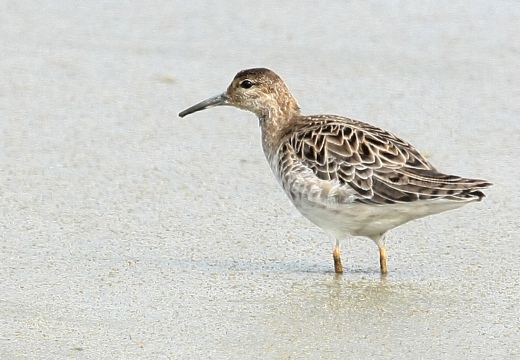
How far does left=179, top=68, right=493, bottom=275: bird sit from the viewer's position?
620 centimetres

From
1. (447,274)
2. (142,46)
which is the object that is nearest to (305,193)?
(447,274)

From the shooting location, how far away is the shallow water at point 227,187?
552 cm

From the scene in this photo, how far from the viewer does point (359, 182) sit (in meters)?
6.36

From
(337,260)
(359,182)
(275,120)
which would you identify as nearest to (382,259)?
(337,260)

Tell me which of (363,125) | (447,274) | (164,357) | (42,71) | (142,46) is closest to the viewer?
(164,357)

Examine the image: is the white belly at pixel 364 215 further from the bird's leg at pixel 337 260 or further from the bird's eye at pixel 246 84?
the bird's eye at pixel 246 84

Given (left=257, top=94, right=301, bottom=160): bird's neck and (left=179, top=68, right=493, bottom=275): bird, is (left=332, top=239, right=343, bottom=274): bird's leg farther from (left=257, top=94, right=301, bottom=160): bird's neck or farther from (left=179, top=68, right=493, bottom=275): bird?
(left=257, top=94, right=301, bottom=160): bird's neck

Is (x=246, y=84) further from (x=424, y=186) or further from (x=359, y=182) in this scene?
(x=424, y=186)

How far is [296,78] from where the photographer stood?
30.7 ft

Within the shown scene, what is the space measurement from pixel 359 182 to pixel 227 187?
1.36 metres

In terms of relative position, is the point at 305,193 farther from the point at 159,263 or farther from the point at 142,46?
the point at 142,46

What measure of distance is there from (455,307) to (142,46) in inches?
190

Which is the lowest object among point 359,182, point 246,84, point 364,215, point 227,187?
point 227,187

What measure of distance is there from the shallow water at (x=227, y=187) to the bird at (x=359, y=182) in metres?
0.28
